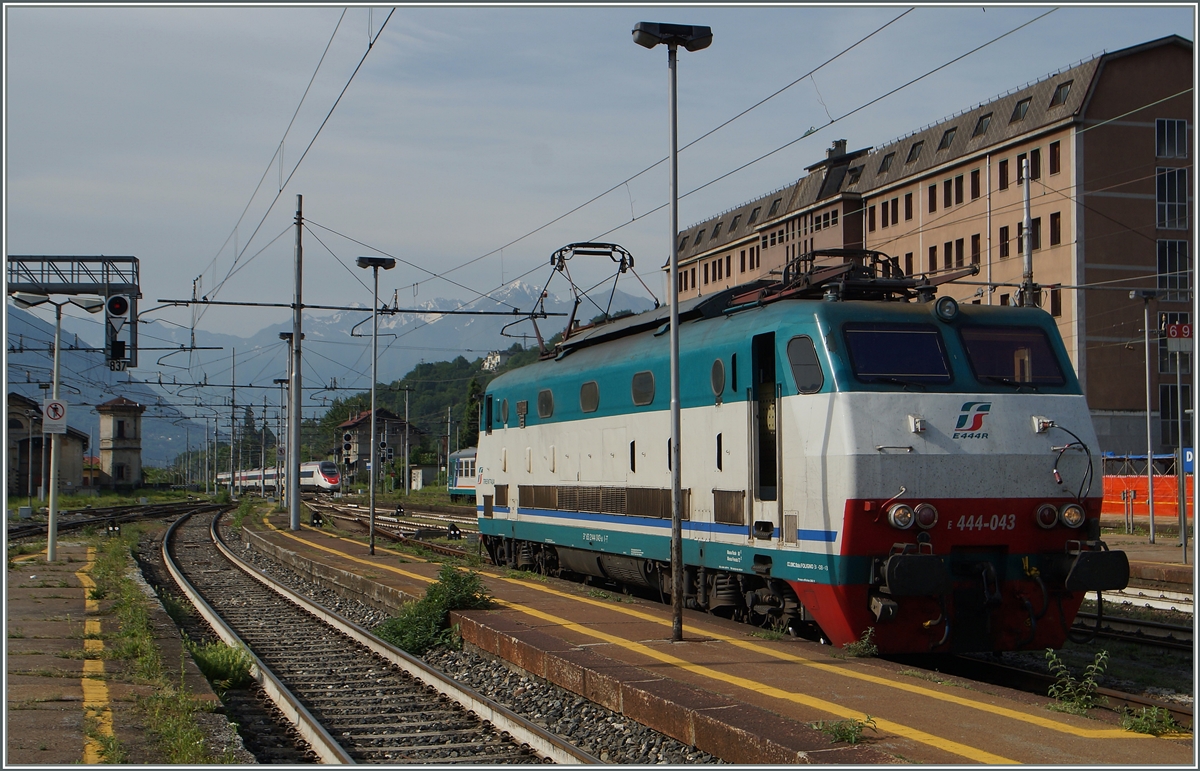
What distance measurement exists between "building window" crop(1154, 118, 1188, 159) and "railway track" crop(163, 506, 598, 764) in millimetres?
48811

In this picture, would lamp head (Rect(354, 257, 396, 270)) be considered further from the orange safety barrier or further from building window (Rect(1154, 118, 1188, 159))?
building window (Rect(1154, 118, 1188, 159))

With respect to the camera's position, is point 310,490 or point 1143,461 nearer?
point 1143,461

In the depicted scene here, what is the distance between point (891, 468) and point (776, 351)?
6.06 ft

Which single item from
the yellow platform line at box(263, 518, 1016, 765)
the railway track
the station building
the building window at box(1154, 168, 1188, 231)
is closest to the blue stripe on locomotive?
the yellow platform line at box(263, 518, 1016, 765)

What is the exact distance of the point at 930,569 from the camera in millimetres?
10469

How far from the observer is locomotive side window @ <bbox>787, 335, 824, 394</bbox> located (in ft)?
37.0

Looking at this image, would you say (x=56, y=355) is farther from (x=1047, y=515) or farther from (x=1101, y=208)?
(x=1101, y=208)

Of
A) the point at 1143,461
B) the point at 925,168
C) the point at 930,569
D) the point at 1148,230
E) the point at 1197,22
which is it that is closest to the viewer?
the point at 1197,22

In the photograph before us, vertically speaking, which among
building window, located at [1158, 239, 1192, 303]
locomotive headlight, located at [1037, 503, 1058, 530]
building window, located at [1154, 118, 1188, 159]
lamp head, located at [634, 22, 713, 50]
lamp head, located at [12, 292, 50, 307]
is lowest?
locomotive headlight, located at [1037, 503, 1058, 530]

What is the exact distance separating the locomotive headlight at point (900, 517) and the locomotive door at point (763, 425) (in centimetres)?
164

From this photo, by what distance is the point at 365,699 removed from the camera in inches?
443

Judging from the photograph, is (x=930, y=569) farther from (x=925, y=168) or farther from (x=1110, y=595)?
(x=925, y=168)

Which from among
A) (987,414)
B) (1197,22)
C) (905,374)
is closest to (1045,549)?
(987,414)

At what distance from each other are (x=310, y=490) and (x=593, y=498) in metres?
81.4
